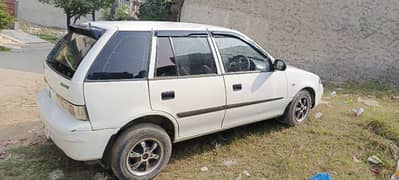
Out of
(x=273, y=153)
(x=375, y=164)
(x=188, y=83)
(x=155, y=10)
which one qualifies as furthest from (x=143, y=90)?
(x=155, y=10)

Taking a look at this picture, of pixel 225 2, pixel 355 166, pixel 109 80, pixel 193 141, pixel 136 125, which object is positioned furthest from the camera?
pixel 225 2

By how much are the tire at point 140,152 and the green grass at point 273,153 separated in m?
0.18

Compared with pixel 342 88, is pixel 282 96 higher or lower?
higher

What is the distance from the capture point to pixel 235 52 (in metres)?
4.00

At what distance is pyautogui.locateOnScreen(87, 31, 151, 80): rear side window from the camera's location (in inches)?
116

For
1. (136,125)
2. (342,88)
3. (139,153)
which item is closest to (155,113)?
(136,125)

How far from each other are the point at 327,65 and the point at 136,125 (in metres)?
6.33

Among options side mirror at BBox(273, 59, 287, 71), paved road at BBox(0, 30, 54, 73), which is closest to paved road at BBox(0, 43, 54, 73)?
paved road at BBox(0, 30, 54, 73)

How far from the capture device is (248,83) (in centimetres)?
393

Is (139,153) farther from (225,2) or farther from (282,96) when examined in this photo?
(225,2)

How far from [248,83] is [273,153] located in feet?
3.00

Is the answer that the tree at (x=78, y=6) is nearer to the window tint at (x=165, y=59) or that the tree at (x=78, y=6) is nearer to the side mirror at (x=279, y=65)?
the side mirror at (x=279, y=65)

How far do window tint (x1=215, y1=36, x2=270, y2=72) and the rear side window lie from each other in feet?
3.24

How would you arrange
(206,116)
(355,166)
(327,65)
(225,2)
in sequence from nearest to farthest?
(206,116) < (355,166) < (327,65) < (225,2)
